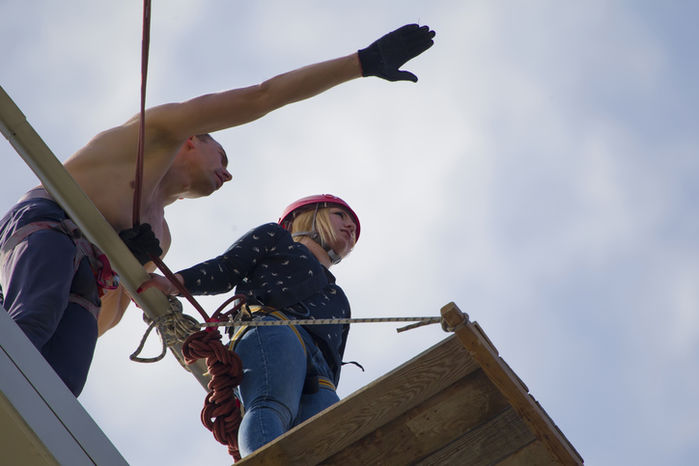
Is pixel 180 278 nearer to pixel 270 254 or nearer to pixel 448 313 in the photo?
pixel 270 254

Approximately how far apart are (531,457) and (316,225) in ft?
8.59

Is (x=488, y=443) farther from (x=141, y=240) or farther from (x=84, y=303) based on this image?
(x=141, y=240)

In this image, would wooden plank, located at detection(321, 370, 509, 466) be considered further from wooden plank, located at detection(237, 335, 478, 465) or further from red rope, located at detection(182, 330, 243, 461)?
red rope, located at detection(182, 330, 243, 461)

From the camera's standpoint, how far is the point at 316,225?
185 inches

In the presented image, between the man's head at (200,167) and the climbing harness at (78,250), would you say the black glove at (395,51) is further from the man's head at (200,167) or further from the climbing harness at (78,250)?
the climbing harness at (78,250)

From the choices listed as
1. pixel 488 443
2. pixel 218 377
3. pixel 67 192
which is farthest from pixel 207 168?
pixel 488 443

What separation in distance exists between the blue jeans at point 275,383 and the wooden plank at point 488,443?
85cm

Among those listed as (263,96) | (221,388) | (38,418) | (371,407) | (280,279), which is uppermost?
(263,96)

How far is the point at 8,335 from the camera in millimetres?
2188

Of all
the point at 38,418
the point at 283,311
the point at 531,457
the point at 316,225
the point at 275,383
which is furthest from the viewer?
the point at 316,225

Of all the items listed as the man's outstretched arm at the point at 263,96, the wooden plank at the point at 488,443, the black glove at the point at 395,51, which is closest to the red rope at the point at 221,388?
the man's outstretched arm at the point at 263,96

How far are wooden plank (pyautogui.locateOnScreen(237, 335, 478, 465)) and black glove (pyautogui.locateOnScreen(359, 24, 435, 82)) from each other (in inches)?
74.3

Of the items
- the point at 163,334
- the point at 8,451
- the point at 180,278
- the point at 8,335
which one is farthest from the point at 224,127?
the point at 8,451

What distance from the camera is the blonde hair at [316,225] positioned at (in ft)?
15.2
